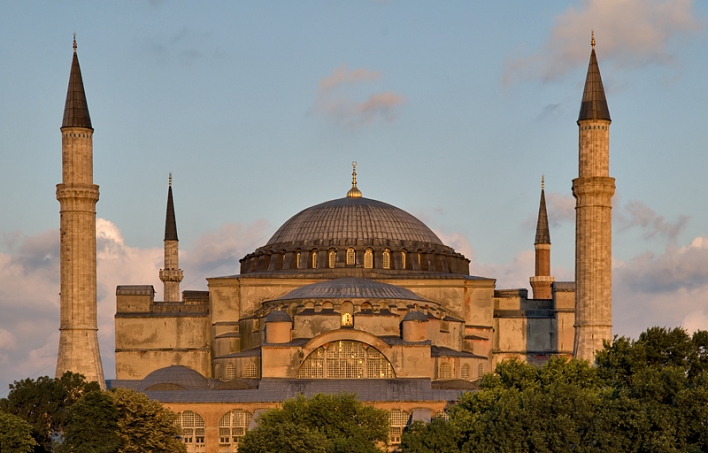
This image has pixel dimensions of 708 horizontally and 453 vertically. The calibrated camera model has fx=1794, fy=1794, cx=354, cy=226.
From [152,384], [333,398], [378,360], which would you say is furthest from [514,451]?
[152,384]

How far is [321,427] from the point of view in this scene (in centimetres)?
5162

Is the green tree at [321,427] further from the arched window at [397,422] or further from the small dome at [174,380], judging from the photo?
the small dome at [174,380]

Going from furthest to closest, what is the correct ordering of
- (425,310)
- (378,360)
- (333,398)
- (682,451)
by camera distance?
(425,310), (378,360), (333,398), (682,451)

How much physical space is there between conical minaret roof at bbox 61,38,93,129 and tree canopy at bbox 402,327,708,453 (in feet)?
60.4

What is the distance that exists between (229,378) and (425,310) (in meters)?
7.34

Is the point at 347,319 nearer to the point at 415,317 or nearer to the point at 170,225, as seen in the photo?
the point at 415,317

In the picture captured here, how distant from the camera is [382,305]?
205ft

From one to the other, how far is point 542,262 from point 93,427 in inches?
1147

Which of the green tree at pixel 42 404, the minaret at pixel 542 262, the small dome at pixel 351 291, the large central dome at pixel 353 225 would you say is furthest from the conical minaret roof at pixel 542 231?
the green tree at pixel 42 404

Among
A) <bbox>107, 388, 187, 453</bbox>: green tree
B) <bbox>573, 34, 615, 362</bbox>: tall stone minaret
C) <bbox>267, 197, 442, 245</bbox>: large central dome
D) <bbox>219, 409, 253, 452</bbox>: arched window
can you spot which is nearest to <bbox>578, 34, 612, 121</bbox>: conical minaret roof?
<bbox>573, 34, 615, 362</bbox>: tall stone minaret

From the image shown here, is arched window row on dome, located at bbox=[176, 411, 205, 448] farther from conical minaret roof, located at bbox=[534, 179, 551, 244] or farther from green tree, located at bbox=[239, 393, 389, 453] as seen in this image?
conical minaret roof, located at bbox=[534, 179, 551, 244]

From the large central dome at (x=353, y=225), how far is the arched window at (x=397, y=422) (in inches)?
540

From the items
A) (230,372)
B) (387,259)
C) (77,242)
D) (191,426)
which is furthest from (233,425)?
(387,259)

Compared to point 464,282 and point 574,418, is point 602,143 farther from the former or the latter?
point 574,418
